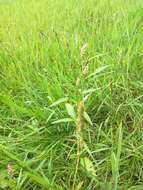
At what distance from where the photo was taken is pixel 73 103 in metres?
1.52

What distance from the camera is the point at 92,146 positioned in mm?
1408

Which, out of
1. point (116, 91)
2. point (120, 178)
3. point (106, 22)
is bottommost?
point (120, 178)

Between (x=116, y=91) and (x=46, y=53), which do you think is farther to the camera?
(x=46, y=53)

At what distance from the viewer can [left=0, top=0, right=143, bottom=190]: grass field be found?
128 cm

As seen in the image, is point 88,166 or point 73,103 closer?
point 88,166

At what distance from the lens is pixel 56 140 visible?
4.80 ft

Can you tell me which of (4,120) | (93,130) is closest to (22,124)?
(4,120)

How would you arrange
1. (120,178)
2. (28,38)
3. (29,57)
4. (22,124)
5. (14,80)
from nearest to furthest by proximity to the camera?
(120,178), (22,124), (14,80), (29,57), (28,38)

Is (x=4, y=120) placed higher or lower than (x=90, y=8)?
lower

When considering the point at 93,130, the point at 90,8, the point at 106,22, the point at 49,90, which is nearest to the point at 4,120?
the point at 49,90

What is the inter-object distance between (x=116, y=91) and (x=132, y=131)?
8.8 inches

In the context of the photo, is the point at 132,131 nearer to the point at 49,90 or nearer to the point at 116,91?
the point at 116,91

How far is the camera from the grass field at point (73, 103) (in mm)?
1277

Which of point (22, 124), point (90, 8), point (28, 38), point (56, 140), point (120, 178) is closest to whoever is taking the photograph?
point (120, 178)
